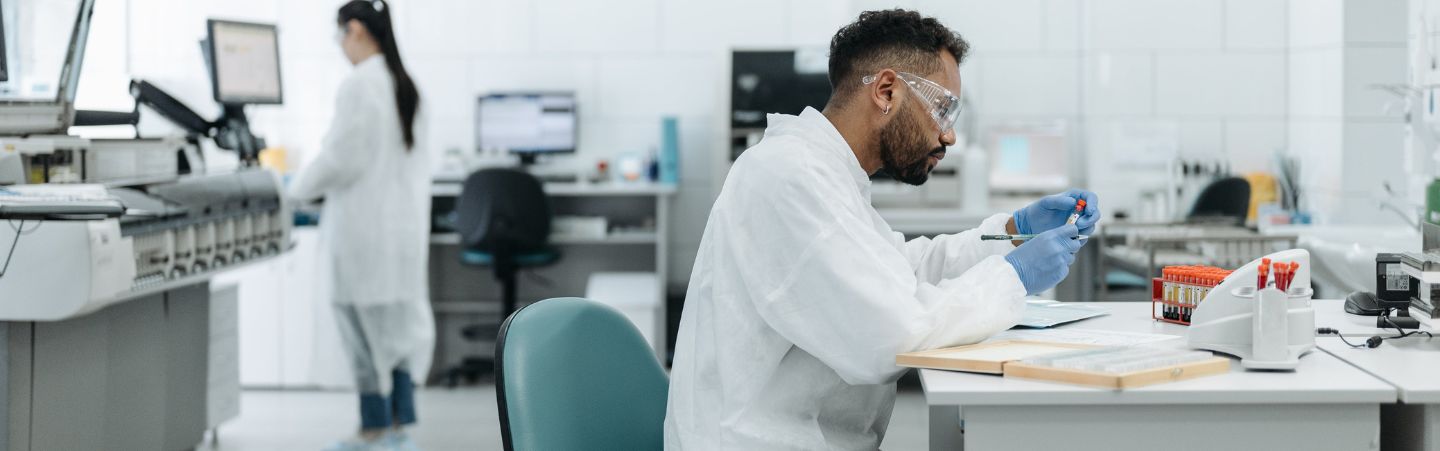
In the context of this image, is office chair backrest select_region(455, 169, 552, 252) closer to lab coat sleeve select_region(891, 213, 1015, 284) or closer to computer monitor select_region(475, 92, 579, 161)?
computer monitor select_region(475, 92, 579, 161)

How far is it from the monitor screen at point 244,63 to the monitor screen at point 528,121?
1.39 metres

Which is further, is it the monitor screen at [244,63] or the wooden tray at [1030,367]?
the monitor screen at [244,63]

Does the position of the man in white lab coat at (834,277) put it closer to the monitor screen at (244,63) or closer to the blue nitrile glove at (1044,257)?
the blue nitrile glove at (1044,257)

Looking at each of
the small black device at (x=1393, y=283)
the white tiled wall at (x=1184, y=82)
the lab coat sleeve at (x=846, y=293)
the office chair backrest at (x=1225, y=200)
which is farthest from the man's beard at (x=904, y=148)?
the white tiled wall at (x=1184, y=82)

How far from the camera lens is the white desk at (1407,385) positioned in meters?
1.45

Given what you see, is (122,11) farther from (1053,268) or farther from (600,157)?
(1053,268)

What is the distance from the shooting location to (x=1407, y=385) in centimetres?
146

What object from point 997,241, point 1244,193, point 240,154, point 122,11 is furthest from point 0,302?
point 1244,193

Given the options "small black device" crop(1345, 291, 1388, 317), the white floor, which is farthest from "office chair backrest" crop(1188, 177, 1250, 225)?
"small black device" crop(1345, 291, 1388, 317)

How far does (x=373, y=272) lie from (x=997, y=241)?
213 centimetres

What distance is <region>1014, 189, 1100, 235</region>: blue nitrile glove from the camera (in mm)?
2018

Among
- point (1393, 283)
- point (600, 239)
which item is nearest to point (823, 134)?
point (1393, 283)

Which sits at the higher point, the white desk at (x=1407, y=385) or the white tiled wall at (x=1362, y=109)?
the white tiled wall at (x=1362, y=109)

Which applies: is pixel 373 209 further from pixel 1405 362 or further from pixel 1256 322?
pixel 1405 362
